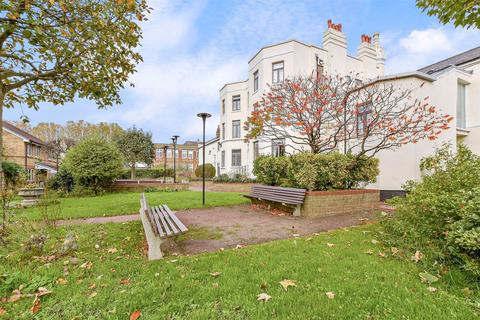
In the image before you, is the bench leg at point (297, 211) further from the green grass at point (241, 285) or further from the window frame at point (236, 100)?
the window frame at point (236, 100)

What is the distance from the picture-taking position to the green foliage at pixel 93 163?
13672 millimetres

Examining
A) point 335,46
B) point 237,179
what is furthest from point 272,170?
point 335,46

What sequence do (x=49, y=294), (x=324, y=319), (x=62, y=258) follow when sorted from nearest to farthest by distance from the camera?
(x=324, y=319) → (x=49, y=294) → (x=62, y=258)

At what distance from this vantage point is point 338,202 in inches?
317

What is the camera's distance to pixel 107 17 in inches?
189

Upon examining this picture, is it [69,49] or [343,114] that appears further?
[343,114]

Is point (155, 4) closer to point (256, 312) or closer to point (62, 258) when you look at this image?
point (62, 258)

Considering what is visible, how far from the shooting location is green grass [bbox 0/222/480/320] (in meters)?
2.55

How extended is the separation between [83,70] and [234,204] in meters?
7.18

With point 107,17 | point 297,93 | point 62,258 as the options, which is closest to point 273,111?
point 297,93

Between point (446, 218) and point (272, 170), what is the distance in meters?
6.51

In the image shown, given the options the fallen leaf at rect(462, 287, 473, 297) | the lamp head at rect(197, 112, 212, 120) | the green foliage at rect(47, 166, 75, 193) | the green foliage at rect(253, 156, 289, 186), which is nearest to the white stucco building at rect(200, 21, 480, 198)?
the green foliage at rect(253, 156, 289, 186)

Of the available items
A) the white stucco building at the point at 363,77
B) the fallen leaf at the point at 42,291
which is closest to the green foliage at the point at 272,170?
the white stucco building at the point at 363,77

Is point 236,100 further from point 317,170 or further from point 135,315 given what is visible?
point 135,315
